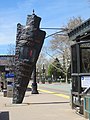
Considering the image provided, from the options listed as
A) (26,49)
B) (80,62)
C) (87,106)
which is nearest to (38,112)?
(80,62)

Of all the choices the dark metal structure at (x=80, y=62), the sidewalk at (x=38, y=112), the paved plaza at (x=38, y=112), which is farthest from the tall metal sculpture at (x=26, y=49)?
the dark metal structure at (x=80, y=62)

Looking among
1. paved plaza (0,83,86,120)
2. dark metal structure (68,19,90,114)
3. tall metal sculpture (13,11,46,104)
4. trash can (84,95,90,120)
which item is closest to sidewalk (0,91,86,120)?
paved plaza (0,83,86,120)

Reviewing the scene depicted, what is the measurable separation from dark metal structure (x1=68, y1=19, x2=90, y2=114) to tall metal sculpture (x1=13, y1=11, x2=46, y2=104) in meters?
3.97

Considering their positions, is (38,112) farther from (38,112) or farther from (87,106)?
(87,106)

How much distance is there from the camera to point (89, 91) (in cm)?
1345

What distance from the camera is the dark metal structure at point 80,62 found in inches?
617

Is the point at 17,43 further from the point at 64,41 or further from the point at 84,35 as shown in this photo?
the point at 64,41

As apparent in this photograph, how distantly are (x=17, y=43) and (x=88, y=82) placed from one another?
23.2 feet

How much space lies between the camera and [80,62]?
16234 mm

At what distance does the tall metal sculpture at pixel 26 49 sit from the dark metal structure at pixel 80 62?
13.0ft

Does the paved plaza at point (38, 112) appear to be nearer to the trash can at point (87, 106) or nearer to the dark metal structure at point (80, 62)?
the trash can at point (87, 106)

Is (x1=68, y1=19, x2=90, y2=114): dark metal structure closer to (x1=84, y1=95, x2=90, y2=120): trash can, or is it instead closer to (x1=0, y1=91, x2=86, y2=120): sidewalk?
(x1=0, y1=91, x2=86, y2=120): sidewalk

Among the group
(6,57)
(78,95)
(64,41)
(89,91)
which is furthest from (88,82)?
(64,41)

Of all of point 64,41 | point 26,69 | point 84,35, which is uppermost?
point 64,41
